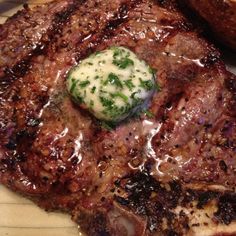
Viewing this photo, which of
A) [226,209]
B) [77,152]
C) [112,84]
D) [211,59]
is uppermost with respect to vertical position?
[112,84]

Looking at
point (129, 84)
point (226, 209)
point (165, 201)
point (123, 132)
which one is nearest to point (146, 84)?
point (129, 84)

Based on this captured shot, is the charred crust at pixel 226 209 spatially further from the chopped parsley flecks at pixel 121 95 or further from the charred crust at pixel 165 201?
the chopped parsley flecks at pixel 121 95

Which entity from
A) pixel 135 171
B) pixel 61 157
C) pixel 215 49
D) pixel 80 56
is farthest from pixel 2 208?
pixel 215 49

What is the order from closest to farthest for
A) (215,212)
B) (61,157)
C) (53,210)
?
(215,212) < (61,157) < (53,210)

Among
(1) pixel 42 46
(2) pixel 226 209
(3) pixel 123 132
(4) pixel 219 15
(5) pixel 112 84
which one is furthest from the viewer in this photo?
(1) pixel 42 46

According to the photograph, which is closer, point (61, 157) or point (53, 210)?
point (61, 157)

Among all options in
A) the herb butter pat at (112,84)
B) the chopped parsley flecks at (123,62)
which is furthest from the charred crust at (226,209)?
the chopped parsley flecks at (123,62)

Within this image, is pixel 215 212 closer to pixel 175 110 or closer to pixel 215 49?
pixel 175 110

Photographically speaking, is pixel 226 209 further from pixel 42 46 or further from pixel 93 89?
pixel 42 46
